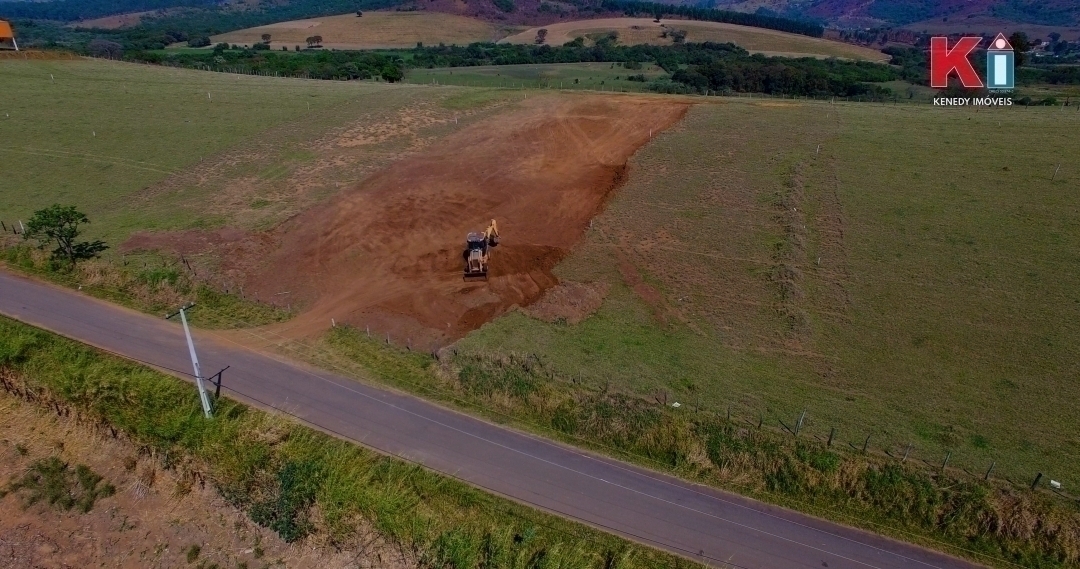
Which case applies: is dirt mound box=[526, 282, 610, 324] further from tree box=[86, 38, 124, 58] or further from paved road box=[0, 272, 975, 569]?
tree box=[86, 38, 124, 58]

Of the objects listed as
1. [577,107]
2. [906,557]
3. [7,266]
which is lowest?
[906,557]

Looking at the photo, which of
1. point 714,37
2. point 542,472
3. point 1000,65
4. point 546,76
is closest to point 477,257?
point 542,472

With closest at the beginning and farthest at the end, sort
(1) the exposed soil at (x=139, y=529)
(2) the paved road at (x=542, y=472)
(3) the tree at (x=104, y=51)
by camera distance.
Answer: (2) the paved road at (x=542, y=472)
(1) the exposed soil at (x=139, y=529)
(3) the tree at (x=104, y=51)

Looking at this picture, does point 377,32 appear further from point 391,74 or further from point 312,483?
point 312,483

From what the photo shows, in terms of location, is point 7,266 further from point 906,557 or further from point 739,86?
point 739,86

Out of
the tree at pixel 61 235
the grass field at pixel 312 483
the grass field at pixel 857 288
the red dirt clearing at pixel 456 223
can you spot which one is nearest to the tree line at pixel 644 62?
the red dirt clearing at pixel 456 223

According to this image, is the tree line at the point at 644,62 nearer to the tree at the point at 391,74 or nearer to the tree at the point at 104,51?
the tree at the point at 391,74

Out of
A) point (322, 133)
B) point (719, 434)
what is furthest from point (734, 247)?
point (322, 133)
